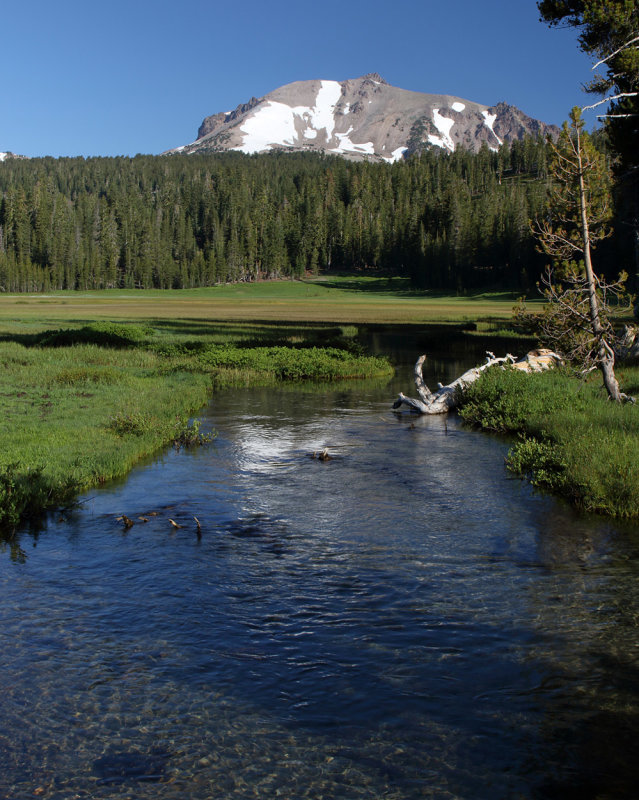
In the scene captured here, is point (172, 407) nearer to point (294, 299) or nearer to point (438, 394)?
point (438, 394)

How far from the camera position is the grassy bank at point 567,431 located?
14.5 m

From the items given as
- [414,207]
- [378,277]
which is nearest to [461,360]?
[378,277]

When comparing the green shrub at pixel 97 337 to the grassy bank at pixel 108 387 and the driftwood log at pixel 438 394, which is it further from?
the driftwood log at pixel 438 394

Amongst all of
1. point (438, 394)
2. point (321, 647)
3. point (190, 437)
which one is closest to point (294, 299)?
point (438, 394)

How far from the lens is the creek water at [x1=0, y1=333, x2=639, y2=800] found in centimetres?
701

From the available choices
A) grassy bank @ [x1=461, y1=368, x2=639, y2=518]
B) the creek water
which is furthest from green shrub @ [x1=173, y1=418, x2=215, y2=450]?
grassy bank @ [x1=461, y1=368, x2=639, y2=518]

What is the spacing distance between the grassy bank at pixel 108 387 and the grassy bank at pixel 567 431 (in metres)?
9.23

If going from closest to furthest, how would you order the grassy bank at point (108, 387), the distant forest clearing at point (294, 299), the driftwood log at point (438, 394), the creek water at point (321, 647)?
the creek water at point (321, 647) → the grassy bank at point (108, 387) → the driftwood log at point (438, 394) → the distant forest clearing at point (294, 299)

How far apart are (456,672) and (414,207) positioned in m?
184

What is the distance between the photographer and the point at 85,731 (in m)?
7.55

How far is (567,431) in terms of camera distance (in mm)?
18062

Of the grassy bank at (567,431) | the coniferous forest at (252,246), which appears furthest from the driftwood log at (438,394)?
the coniferous forest at (252,246)

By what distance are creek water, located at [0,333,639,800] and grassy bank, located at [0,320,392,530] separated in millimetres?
1134

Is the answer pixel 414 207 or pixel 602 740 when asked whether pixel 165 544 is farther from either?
pixel 414 207
